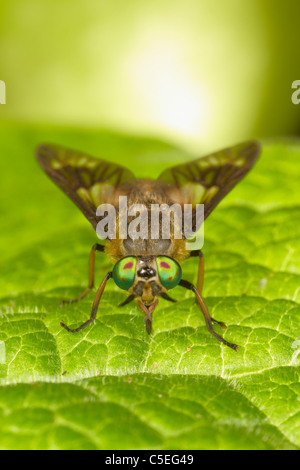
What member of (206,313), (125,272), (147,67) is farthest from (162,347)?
(147,67)

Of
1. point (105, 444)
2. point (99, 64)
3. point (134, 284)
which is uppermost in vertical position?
point (99, 64)

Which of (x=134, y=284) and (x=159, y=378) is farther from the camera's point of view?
(x=134, y=284)

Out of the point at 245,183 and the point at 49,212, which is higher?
the point at 245,183

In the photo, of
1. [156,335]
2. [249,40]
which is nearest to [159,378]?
[156,335]

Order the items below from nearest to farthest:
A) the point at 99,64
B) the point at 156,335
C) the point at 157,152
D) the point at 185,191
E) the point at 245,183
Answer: the point at 156,335, the point at 185,191, the point at 245,183, the point at 157,152, the point at 99,64

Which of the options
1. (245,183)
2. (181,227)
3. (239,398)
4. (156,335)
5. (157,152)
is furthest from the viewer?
(157,152)

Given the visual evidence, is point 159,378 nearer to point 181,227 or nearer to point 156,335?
point 156,335
